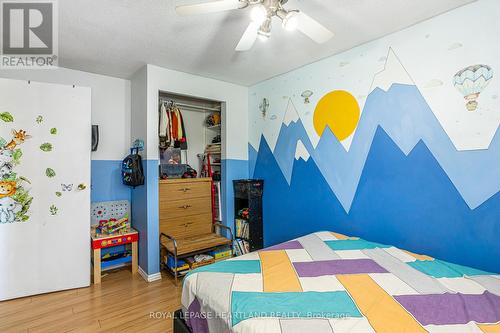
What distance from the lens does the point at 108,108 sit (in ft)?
10.9

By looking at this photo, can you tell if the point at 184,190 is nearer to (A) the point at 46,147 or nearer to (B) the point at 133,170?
(B) the point at 133,170

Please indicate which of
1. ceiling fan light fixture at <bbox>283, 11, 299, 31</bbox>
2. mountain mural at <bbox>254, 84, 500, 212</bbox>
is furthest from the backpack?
ceiling fan light fixture at <bbox>283, 11, 299, 31</bbox>

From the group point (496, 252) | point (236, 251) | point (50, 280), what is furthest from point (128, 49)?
point (496, 252)

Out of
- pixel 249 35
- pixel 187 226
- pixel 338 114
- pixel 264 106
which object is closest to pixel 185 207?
pixel 187 226

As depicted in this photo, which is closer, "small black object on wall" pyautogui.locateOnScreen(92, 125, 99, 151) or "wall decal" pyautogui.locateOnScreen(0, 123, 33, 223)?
"wall decal" pyautogui.locateOnScreen(0, 123, 33, 223)

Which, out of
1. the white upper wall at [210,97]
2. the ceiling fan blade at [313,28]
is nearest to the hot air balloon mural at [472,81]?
the ceiling fan blade at [313,28]

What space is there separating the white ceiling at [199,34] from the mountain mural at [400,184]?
1.95 ft

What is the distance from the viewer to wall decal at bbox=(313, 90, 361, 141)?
252cm

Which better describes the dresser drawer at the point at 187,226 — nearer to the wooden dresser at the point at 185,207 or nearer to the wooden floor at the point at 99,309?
the wooden dresser at the point at 185,207

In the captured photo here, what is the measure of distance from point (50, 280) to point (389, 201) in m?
3.50

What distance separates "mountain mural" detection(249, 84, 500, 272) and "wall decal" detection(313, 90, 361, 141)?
0.07 metres

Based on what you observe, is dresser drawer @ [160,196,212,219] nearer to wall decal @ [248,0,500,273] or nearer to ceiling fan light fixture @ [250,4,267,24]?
wall decal @ [248,0,500,273]

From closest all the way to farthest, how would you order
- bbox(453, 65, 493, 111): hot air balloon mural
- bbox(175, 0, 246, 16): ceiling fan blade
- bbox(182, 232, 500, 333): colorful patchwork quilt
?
bbox(182, 232, 500, 333): colorful patchwork quilt < bbox(175, 0, 246, 16): ceiling fan blade < bbox(453, 65, 493, 111): hot air balloon mural

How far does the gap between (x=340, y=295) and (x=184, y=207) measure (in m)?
2.43
